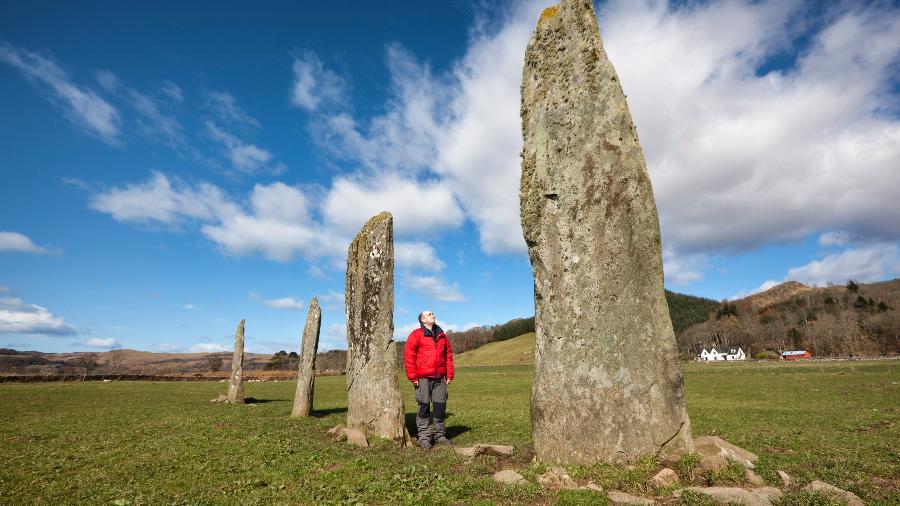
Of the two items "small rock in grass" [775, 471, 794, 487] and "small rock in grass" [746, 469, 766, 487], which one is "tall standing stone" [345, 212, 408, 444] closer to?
"small rock in grass" [746, 469, 766, 487]

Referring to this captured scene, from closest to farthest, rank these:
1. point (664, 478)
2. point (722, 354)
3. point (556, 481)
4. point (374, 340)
A: point (664, 478) → point (556, 481) → point (374, 340) → point (722, 354)

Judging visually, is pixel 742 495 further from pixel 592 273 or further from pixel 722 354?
pixel 722 354

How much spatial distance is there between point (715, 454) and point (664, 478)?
1.33 metres

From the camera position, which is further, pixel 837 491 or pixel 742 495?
pixel 837 491

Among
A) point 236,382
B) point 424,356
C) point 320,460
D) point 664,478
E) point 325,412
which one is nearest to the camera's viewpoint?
point 664,478

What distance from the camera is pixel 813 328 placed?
13188cm

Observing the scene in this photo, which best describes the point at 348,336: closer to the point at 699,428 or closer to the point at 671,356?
the point at 671,356

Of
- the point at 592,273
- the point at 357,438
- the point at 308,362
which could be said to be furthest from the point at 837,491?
the point at 308,362

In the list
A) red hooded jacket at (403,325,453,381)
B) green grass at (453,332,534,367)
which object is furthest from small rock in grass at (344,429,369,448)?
green grass at (453,332,534,367)

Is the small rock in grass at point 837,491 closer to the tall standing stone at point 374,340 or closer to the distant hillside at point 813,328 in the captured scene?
the tall standing stone at point 374,340

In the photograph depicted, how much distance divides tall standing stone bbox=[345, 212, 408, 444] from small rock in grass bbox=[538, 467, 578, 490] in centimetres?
517

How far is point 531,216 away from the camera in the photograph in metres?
8.63

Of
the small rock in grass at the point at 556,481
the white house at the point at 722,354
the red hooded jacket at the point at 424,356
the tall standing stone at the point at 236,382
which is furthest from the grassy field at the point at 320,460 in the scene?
the white house at the point at 722,354

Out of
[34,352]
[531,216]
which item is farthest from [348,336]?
[34,352]
